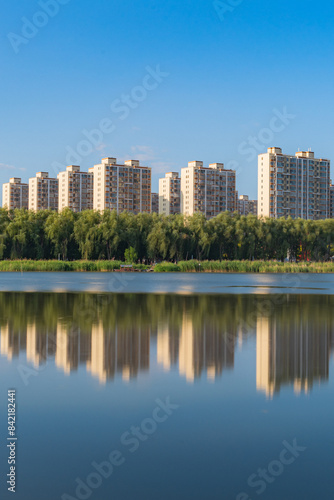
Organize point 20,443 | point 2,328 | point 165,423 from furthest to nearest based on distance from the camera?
point 2,328 → point 165,423 → point 20,443

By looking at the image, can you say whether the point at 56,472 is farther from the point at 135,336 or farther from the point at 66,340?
the point at 135,336

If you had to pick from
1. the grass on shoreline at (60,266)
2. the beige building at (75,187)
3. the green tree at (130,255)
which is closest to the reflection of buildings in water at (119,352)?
the grass on shoreline at (60,266)

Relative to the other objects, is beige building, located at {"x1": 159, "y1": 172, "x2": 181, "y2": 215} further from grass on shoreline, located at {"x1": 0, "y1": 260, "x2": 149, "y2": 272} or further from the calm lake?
the calm lake

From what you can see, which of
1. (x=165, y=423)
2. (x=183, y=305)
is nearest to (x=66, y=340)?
(x=165, y=423)

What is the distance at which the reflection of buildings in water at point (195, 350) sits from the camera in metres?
7.54

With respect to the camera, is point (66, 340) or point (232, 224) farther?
point (232, 224)

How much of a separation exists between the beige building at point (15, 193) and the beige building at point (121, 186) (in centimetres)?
4702

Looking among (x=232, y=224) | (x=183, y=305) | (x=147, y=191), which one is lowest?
(x=183, y=305)

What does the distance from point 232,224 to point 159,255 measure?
1043 centimetres

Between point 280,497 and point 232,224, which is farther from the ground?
point 232,224

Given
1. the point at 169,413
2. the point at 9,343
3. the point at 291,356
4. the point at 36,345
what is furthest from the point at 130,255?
the point at 169,413

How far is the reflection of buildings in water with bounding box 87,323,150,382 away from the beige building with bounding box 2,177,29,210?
162 meters

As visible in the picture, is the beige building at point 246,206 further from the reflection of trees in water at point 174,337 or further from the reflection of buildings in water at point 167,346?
the reflection of buildings in water at point 167,346

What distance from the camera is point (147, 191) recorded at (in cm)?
12975
